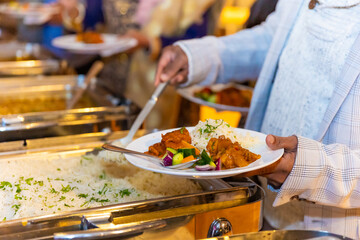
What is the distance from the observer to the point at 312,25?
129 cm

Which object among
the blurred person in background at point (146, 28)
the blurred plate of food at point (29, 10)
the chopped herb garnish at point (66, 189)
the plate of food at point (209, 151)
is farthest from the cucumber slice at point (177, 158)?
the blurred plate of food at point (29, 10)

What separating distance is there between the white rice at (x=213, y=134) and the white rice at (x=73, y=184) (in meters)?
0.15

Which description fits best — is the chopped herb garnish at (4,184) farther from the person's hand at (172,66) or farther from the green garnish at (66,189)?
the person's hand at (172,66)

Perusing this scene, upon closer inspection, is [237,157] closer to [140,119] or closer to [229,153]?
[229,153]

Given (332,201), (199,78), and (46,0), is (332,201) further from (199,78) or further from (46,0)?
(46,0)

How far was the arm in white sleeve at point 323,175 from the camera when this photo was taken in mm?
996

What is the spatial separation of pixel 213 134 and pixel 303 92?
0.42 meters

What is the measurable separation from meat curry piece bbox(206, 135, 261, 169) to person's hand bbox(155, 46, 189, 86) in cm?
55

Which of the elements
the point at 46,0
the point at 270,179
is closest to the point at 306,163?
the point at 270,179

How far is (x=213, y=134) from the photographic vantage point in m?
0.99

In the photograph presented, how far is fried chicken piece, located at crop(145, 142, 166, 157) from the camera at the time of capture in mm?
981

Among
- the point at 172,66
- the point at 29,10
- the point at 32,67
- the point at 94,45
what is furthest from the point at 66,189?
→ the point at 29,10

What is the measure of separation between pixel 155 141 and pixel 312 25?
0.58m

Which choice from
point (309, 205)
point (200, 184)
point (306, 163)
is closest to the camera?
point (306, 163)
